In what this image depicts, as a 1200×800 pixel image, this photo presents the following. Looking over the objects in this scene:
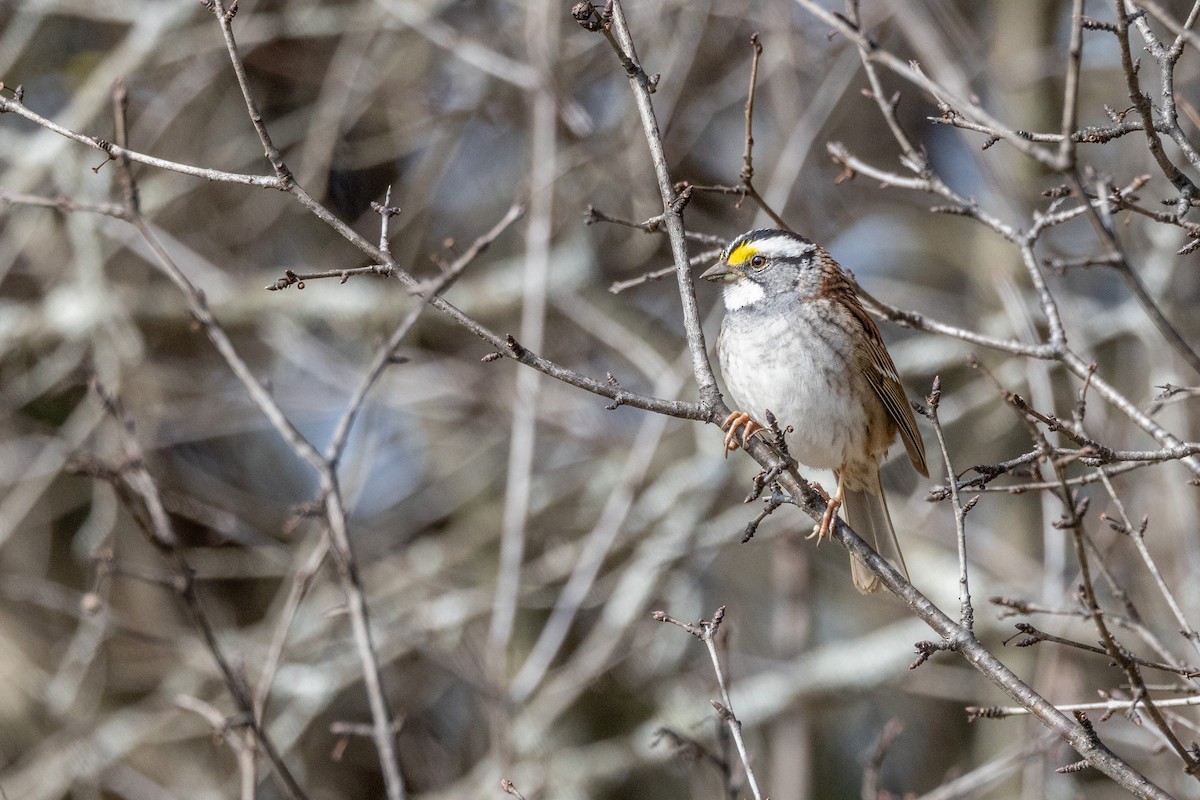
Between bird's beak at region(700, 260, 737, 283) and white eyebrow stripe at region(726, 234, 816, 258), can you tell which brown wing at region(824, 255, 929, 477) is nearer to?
white eyebrow stripe at region(726, 234, 816, 258)

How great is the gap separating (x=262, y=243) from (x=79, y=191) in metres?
1.57

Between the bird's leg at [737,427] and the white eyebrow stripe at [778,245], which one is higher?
the white eyebrow stripe at [778,245]

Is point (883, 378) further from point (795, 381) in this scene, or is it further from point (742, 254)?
point (742, 254)

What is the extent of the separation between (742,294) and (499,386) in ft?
10.8

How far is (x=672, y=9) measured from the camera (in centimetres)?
844

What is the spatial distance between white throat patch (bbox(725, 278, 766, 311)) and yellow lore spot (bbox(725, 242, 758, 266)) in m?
0.08

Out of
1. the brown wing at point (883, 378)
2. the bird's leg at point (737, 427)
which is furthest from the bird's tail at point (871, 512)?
the bird's leg at point (737, 427)

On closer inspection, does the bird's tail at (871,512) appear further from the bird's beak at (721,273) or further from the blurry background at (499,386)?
the blurry background at (499,386)

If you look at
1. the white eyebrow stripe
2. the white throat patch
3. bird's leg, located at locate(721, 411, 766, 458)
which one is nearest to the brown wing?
the white eyebrow stripe

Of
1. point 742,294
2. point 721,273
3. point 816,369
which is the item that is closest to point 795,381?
point 816,369

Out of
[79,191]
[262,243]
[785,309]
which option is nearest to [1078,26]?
[785,309]

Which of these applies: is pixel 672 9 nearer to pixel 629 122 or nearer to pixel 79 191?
pixel 629 122

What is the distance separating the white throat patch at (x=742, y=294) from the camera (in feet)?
16.4

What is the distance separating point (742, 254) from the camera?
5.11 meters
